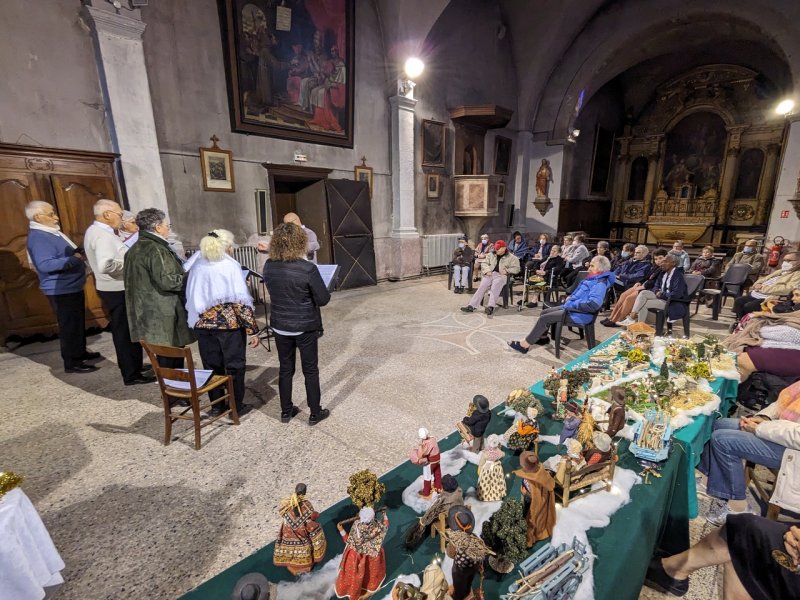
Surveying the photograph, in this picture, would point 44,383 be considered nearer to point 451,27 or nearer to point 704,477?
point 704,477

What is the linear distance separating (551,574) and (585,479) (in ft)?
1.70

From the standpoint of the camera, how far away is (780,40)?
9102 mm

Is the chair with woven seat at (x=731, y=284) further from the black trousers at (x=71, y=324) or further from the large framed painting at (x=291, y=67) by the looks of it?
the black trousers at (x=71, y=324)

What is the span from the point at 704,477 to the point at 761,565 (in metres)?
1.58

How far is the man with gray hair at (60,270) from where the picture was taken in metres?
3.87

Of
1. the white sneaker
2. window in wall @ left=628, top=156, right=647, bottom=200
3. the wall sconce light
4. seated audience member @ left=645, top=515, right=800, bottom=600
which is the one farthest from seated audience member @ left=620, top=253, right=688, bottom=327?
window in wall @ left=628, top=156, right=647, bottom=200

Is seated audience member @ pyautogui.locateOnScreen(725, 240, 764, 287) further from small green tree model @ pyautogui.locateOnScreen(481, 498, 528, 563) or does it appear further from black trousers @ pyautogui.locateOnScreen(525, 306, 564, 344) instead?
small green tree model @ pyautogui.locateOnScreen(481, 498, 528, 563)

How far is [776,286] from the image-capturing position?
17.0 ft

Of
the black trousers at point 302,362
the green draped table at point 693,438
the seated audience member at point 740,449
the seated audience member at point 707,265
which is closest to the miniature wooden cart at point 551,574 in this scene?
the green draped table at point 693,438

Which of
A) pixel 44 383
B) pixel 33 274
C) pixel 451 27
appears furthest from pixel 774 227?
pixel 33 274

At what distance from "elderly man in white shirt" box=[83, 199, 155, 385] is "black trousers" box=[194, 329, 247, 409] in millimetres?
1351

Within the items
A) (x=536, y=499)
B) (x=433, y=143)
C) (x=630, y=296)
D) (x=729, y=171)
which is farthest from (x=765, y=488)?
(x=729, y=171)

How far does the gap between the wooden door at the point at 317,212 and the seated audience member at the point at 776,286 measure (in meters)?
7.75

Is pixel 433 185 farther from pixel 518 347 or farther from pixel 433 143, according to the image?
pixel 518 347
